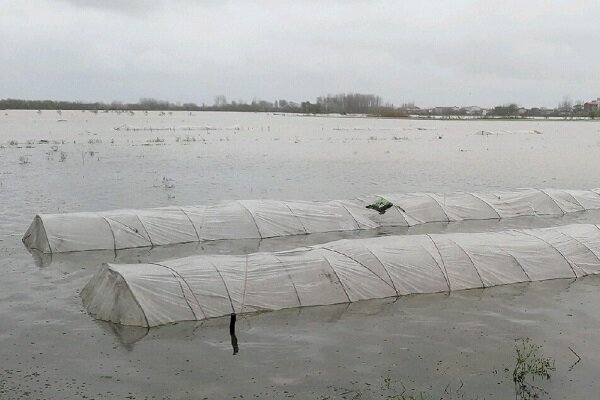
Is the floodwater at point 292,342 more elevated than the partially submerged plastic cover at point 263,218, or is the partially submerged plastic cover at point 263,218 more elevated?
the partially submerged plastic cover at point 263,218

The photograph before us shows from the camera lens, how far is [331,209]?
69.8ft

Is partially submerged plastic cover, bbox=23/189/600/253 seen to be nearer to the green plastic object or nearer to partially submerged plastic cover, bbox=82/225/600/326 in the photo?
the green plastic object

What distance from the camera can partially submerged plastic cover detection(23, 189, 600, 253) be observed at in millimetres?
17719

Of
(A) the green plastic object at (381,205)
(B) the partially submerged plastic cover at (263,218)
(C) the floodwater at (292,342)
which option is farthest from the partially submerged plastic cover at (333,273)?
Result: (A) the green plastic object at (381,205)

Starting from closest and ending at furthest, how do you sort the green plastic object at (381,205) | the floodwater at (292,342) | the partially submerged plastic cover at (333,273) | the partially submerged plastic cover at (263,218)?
the floodwater at (292,342), the partially submerged plastic cover at (333,273), the partially submerged plastic cover at (263,218), the green plastic object at (381,205)

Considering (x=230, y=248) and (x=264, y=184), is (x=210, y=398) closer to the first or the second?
(x=230, y=248)

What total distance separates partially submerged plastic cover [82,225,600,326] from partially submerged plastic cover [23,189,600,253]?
4785mm

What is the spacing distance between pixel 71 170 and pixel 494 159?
32.1 m

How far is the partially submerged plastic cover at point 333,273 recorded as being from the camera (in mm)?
12125

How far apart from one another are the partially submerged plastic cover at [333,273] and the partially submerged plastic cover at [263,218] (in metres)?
4.78

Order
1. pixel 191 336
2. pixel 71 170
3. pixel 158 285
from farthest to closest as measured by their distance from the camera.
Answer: pixel 71 170 < pixel 158 285 < pixel 191 336

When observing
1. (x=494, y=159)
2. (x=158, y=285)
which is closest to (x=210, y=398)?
(x=158, y=285)

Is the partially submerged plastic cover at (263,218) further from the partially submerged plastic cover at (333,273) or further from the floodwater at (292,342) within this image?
the partially submerged plastic cover at (333,273)

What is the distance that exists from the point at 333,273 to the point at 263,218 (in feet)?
21.8
